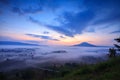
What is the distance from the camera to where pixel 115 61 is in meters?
10.7

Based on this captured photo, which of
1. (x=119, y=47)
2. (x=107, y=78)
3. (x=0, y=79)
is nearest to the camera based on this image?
(x=107, y=78)

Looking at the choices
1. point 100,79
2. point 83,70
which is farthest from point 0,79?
point 100,79

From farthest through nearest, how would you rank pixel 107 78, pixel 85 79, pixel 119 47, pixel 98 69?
pixel 119 47, pixel 98 69, pixel 85 79, pixel 107 78

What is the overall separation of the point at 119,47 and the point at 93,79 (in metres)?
4.57

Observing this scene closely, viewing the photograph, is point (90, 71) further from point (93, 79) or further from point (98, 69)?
point (93, 79)

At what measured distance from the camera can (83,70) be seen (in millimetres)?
10539

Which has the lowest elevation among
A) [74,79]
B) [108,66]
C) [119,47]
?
[74,79]

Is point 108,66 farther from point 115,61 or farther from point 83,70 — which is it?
point 83,70

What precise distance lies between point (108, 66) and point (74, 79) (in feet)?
9.77

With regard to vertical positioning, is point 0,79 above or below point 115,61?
below

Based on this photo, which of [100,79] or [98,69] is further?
[98,69]

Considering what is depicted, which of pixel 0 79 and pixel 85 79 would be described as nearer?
pixel 85 79

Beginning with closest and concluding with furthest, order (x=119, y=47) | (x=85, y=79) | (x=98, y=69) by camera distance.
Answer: (x=85, y=79) → (x=98, y=69) → (x=119, y=47)

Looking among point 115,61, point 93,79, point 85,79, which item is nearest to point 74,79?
point 85,79
